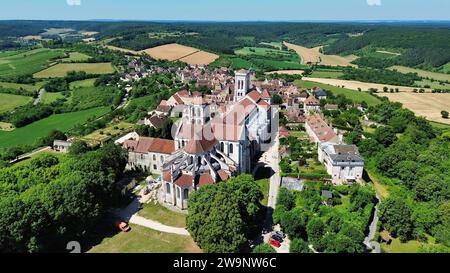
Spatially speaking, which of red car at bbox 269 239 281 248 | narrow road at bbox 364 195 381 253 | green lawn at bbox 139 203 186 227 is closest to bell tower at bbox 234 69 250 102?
green lawn at bbox 139 203 186 227

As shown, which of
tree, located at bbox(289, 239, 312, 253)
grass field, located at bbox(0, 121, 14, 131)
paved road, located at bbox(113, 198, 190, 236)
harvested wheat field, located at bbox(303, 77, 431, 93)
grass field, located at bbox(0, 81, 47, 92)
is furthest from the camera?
harvested wheat field, located at bbox(303, 77, 431, 93)

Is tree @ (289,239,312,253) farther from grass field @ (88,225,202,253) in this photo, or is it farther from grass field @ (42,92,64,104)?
grass field @ (42,92,64,104)

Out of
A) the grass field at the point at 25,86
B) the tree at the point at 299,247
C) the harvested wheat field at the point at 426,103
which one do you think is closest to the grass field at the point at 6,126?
the grass field at the point at 25,86

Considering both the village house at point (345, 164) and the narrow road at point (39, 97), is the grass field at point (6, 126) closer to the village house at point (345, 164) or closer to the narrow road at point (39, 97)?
the narrow road at point (39, 97)

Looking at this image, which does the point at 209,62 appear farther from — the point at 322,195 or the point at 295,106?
the point at 322,195

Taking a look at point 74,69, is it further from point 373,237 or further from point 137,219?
point 373,237

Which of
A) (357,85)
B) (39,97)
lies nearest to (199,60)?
(357,85)

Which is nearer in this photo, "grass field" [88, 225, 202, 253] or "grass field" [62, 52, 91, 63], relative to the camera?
"grass field" [88, 225, 202, 253]
